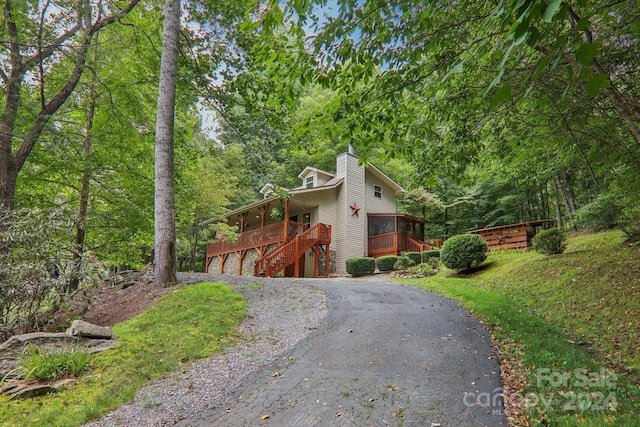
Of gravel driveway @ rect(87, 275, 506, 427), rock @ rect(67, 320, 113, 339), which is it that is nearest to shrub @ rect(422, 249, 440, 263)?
gravel driveway @ rect(87, 275, 506, 427)

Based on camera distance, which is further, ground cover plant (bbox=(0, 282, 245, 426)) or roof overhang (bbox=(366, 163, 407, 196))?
roof overhang (bbox=(366, 163, 407, 196))

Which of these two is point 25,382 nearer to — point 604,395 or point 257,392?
point 257,392

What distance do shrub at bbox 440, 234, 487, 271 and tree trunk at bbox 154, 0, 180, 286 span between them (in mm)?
8960

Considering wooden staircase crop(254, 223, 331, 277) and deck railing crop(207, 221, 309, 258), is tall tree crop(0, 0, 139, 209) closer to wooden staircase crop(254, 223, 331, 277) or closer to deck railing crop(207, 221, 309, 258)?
wooden staircase crop(254, 223, 331, 277)

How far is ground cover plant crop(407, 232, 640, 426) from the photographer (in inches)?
118

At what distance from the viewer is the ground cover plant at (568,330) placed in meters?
2.99

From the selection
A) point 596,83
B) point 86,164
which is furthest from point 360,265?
point 596,83

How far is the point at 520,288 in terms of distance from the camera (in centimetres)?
815

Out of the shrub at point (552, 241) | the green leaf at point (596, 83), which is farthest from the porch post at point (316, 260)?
the green leaf at point (596, 83)

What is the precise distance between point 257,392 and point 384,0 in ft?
14.1

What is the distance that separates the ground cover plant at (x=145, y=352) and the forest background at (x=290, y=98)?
1.34 metres

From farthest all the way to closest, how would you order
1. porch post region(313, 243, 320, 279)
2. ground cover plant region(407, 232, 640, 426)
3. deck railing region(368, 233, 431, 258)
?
deck railing region(368, 233, 431, 258), porch post region(313, 243, 320, 279), ground cover plant region(407, 232, 640, 426)

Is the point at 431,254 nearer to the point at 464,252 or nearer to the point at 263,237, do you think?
the point at 464,252

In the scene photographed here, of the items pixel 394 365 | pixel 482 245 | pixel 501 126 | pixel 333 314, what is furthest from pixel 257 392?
pixel 482 245
